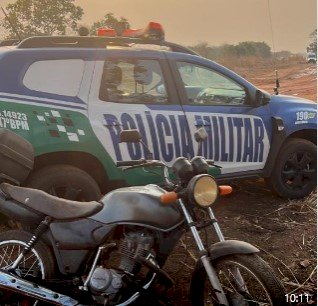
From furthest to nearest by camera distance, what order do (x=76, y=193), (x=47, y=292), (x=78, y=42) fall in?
(x=78, y=42), (x=76, y=193), (x=47, y=292)

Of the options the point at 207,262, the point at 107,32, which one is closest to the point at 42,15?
the point at 107,32

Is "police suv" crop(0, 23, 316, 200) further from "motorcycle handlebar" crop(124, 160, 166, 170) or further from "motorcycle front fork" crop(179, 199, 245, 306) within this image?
"motorcycle front fork" crop(179, 199, 245, 306)

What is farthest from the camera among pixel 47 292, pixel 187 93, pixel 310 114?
pixel 310 114

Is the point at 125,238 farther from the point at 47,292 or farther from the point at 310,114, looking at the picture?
the point at 310,114

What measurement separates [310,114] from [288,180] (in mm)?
781

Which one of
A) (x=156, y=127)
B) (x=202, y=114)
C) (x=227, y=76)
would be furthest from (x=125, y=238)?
(x=227, y=76)

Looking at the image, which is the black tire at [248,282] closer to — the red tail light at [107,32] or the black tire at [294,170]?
the black tire at [294,170]

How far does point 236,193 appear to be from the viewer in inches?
212

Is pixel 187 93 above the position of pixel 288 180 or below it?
above

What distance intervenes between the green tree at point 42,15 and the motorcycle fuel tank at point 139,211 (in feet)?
51.1

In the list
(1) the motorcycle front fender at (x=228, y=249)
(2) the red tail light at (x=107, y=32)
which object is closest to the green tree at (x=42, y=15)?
(2) the red tail light at (x=107, y=32)

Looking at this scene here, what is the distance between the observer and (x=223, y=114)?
4.45 meters

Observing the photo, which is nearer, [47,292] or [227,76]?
[47,292]

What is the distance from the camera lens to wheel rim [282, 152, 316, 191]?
199 inches
